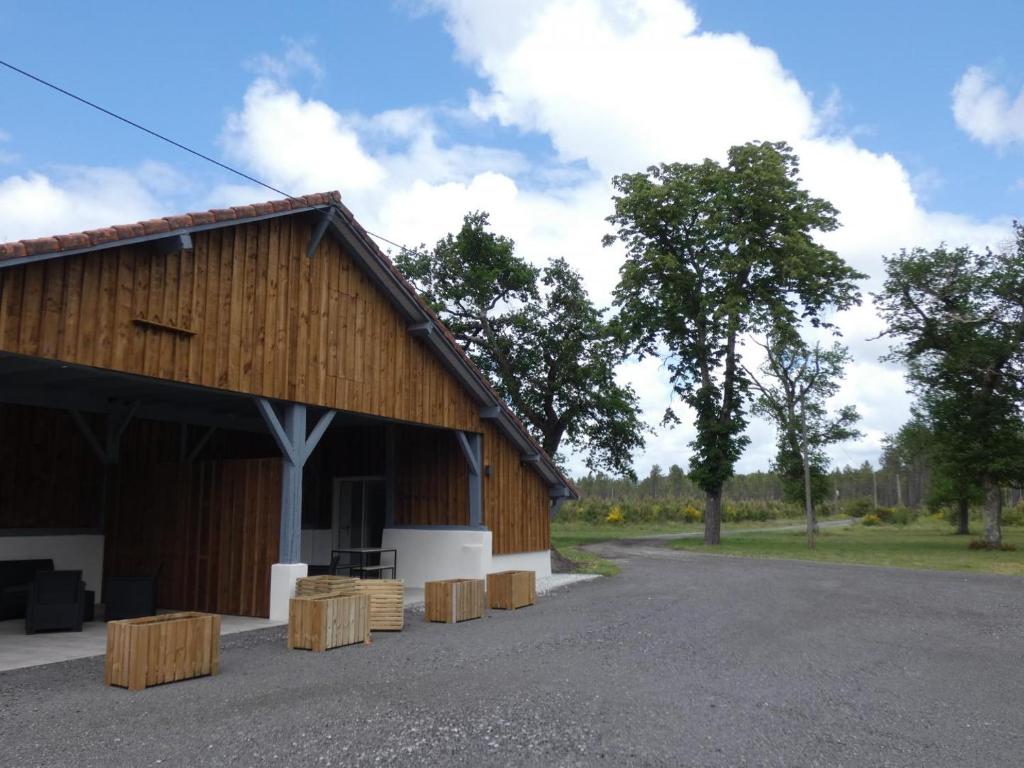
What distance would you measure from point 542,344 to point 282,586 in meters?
20.0

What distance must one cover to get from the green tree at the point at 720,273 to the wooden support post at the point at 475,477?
16.4 metres

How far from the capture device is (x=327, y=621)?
8.16m

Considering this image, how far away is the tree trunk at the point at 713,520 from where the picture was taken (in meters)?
28.3

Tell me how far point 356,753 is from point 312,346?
6.89 m


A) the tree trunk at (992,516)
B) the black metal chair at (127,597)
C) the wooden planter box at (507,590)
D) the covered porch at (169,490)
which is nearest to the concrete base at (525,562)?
the covered porch at (169,490)

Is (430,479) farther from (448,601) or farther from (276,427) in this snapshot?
(276,427)

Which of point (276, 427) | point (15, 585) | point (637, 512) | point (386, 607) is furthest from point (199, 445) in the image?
point (637, 512)

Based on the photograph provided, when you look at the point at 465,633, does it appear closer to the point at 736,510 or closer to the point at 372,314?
the point at 372,314

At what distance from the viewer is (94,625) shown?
9859mm

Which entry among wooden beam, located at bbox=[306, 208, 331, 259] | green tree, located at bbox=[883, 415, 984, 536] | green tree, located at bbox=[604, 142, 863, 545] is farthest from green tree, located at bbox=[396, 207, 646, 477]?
wooden beam, located at bbox=[306, 208, 331, 259]

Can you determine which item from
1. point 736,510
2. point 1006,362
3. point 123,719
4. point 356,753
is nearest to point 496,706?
point 356,753

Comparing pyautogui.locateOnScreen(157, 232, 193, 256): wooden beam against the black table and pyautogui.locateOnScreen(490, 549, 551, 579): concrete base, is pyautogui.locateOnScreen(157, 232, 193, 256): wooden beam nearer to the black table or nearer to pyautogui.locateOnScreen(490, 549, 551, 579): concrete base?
the black table

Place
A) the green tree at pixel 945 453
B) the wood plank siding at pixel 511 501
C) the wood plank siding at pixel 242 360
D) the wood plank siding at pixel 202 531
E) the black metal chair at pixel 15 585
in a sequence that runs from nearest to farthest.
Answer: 1. the wood plank siding at pixel 242 360
2. the black metal chair at pixel 15 585
3. the wood plank siding at pixel 202 531
4. the wood plank siding at pixel 511 501
5. the green tree at pixel 945 453

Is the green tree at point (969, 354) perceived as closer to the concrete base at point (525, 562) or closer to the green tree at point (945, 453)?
the green tree at point (945, 453)
